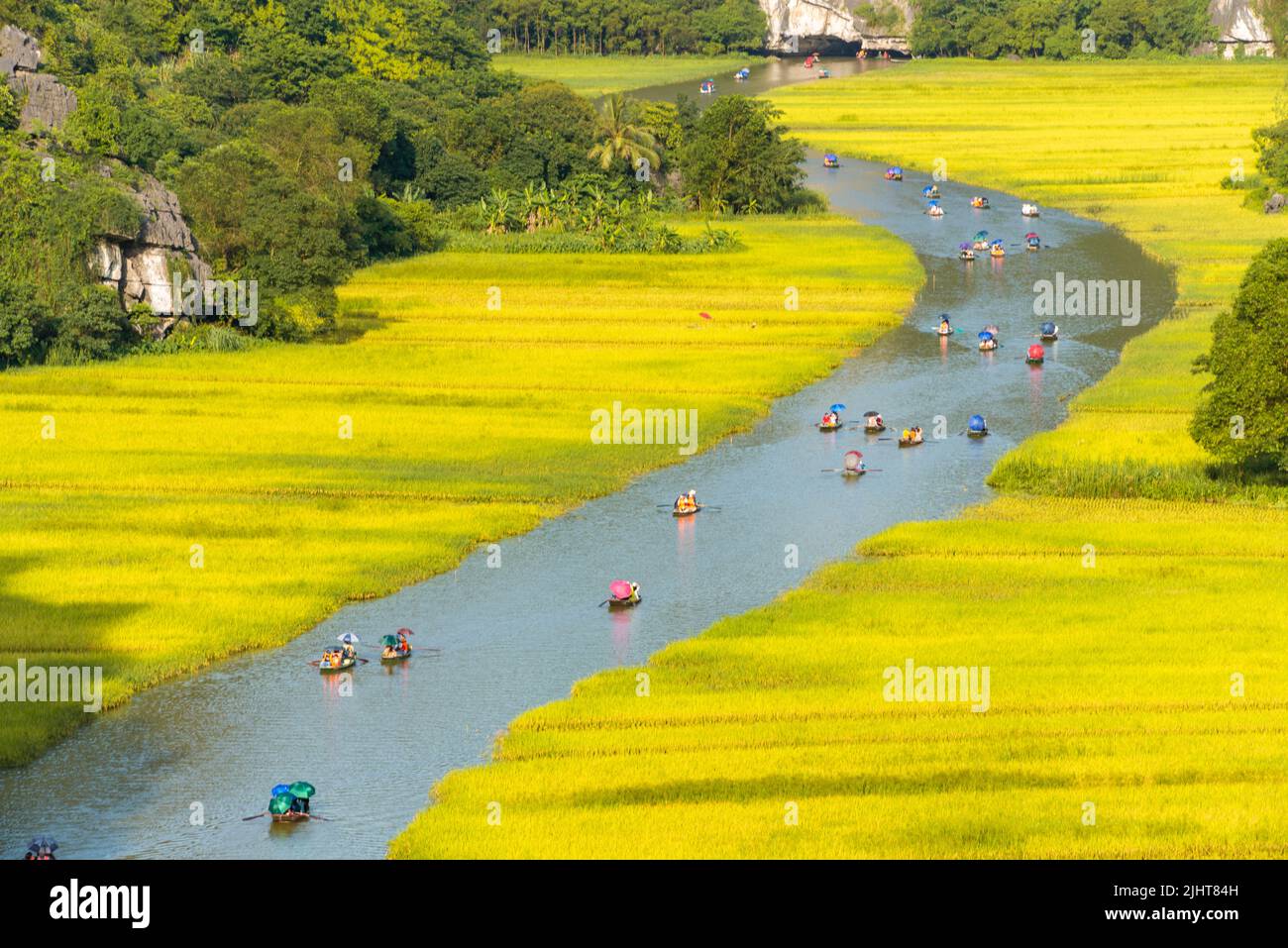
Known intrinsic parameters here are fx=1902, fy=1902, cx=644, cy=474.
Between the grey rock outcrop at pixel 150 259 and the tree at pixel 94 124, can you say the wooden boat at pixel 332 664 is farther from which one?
the tree at pixel 94 124

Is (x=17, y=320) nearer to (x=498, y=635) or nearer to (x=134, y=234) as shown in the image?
(x=134, y=234)

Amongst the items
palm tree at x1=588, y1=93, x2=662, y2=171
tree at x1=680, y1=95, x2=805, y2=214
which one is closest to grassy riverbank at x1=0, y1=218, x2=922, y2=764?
tree at x1=680, y1=95, x2=805, y2=214

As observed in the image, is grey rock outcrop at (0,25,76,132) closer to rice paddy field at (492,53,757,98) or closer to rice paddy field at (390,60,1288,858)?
rice paddy field at (390,60,1288,858)

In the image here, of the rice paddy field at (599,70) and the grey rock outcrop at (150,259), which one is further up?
the rice paddy field at (599,70)

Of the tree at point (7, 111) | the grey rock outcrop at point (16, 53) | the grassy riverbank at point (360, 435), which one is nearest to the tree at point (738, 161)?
the grassy riverbank at point (360, 435)

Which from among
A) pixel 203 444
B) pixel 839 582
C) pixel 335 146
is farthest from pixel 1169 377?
pixel 335 146
